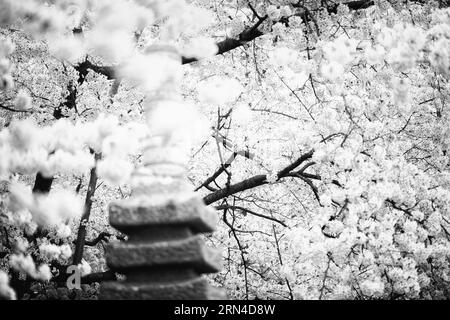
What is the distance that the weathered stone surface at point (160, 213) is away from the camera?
2.89 meters

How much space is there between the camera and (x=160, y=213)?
2.90 metres

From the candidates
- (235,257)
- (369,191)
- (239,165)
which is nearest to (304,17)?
(369,191)

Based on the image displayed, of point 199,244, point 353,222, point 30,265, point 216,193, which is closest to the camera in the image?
point 199,244

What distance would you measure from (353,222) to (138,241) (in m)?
3.87

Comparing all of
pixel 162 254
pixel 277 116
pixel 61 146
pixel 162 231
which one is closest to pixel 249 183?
pixel 277 116

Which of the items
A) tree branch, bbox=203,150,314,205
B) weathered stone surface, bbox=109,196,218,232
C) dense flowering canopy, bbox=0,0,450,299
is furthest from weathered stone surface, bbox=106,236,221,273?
tree branch, bbox=203,150,314,205

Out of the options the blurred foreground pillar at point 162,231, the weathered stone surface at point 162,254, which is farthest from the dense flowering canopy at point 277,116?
the weathered stone surface at point 162,254

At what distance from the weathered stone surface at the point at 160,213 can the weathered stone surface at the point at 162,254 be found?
132mm

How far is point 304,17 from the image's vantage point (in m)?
6.89

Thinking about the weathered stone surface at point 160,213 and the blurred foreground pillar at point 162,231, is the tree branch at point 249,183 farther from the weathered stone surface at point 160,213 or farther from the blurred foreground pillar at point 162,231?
the weathered stone surface at point 160,213

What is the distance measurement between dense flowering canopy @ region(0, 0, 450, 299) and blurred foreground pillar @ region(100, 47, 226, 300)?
6.0 inches

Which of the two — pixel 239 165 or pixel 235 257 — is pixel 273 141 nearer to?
pixel 239 165

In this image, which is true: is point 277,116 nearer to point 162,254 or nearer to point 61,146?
point 61,146

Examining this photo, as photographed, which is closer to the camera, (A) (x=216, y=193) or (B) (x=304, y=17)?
(B) (x=304, y=17)
